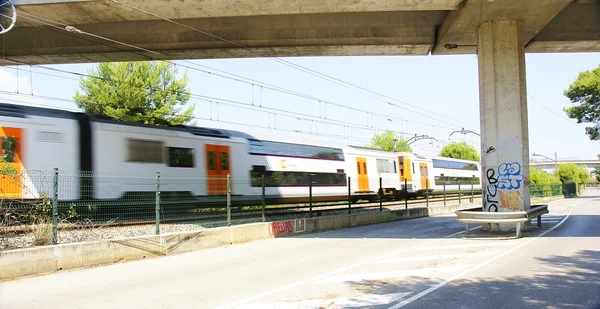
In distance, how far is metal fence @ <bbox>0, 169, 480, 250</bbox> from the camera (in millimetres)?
9398

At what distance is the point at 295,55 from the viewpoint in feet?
56.7

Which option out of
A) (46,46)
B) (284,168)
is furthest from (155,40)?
(284,168)

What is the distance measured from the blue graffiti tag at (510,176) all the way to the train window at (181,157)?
1118cm

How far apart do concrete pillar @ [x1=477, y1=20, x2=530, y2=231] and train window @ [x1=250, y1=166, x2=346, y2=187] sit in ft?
22.7

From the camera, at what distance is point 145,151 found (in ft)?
54.6

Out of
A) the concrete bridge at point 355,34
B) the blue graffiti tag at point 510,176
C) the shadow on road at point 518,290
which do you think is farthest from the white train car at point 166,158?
the shadow on road at point 518,290

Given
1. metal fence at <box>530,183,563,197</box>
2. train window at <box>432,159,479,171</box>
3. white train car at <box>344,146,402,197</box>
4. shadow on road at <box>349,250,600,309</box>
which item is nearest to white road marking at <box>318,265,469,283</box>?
shadow on road at <box>349,250,600,309</box>

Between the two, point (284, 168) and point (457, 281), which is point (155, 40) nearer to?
point (284, 168)

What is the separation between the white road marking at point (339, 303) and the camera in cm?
625

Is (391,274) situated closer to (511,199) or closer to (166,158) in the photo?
(511,199)

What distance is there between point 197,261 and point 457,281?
559 centimetres

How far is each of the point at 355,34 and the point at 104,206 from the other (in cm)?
976

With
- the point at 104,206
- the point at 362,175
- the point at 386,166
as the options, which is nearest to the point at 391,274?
the point at 104,206

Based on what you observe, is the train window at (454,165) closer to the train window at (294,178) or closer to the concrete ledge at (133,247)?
the train window at (294,178)
